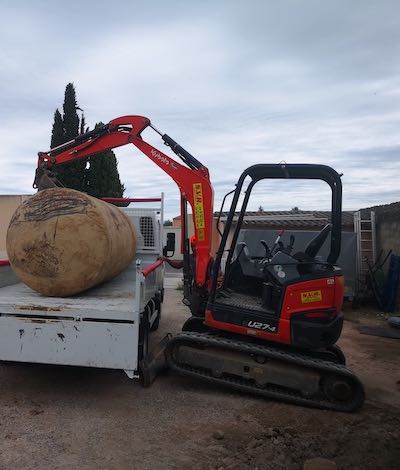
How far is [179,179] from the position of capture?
244 inches

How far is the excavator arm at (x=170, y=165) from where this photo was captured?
19.2 feet

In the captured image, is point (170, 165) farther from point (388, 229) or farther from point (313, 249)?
point (388, 229)

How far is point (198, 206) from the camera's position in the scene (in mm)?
5988

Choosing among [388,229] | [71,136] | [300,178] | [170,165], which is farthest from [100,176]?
[300,178]

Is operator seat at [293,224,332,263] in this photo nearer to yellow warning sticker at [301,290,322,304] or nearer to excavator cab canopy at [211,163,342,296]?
excavator cab canopy at [211,163,342,296]

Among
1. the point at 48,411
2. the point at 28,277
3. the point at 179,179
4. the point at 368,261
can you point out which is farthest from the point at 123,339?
the point at 368,261

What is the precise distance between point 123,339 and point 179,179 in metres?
2.49

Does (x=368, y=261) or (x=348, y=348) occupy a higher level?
(x=368, y=261)

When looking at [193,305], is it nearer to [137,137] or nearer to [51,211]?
[51,211]

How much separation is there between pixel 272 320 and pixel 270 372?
56cm

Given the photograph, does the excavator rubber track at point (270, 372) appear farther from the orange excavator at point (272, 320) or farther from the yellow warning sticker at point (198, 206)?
the yellow warning sticker at point (198, 206)

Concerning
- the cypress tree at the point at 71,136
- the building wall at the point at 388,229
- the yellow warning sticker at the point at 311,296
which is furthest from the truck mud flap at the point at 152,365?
the cypress tree at the point at 71,136

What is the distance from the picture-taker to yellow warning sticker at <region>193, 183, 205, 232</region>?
590 centimetres

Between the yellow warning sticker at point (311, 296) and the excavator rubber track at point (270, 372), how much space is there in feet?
2.02
